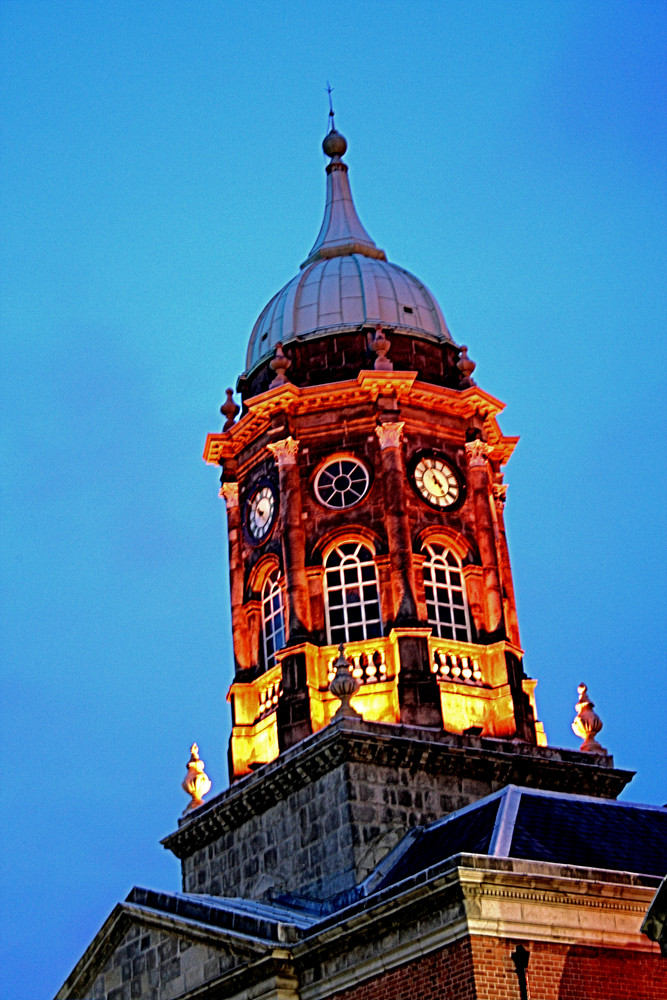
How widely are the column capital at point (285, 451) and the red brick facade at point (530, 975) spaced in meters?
13.6

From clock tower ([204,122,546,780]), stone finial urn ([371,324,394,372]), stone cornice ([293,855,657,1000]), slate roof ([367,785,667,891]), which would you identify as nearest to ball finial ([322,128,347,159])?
clock tower ([204,122,546,780])

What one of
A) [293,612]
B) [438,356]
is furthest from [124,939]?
[438,356]

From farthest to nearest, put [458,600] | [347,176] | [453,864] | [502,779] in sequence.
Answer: [347,176], [458,600], [502,779], [453,864]

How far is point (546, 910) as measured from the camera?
25.9 metres

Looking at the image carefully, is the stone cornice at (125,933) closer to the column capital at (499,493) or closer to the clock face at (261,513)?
the clock face at (261,513)

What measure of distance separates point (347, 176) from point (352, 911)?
2289cm

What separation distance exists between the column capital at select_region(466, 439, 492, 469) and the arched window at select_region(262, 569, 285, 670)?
532 cm

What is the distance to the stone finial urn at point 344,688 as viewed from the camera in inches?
1264

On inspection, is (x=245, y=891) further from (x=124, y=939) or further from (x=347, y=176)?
(x=347, y=176)

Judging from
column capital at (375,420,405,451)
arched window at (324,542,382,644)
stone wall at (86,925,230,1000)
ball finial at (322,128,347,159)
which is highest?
ball finial at (322,128,347,159)

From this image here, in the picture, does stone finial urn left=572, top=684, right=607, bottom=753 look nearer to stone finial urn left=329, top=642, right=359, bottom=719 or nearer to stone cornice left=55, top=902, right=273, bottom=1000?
stone finial urn left=329, top=642, right=359, bottom=719

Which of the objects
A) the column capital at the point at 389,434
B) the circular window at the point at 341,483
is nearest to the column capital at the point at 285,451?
the circular window at the point at 341,483

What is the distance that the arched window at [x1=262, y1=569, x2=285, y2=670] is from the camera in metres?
36.7

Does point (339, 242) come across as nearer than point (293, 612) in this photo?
No
